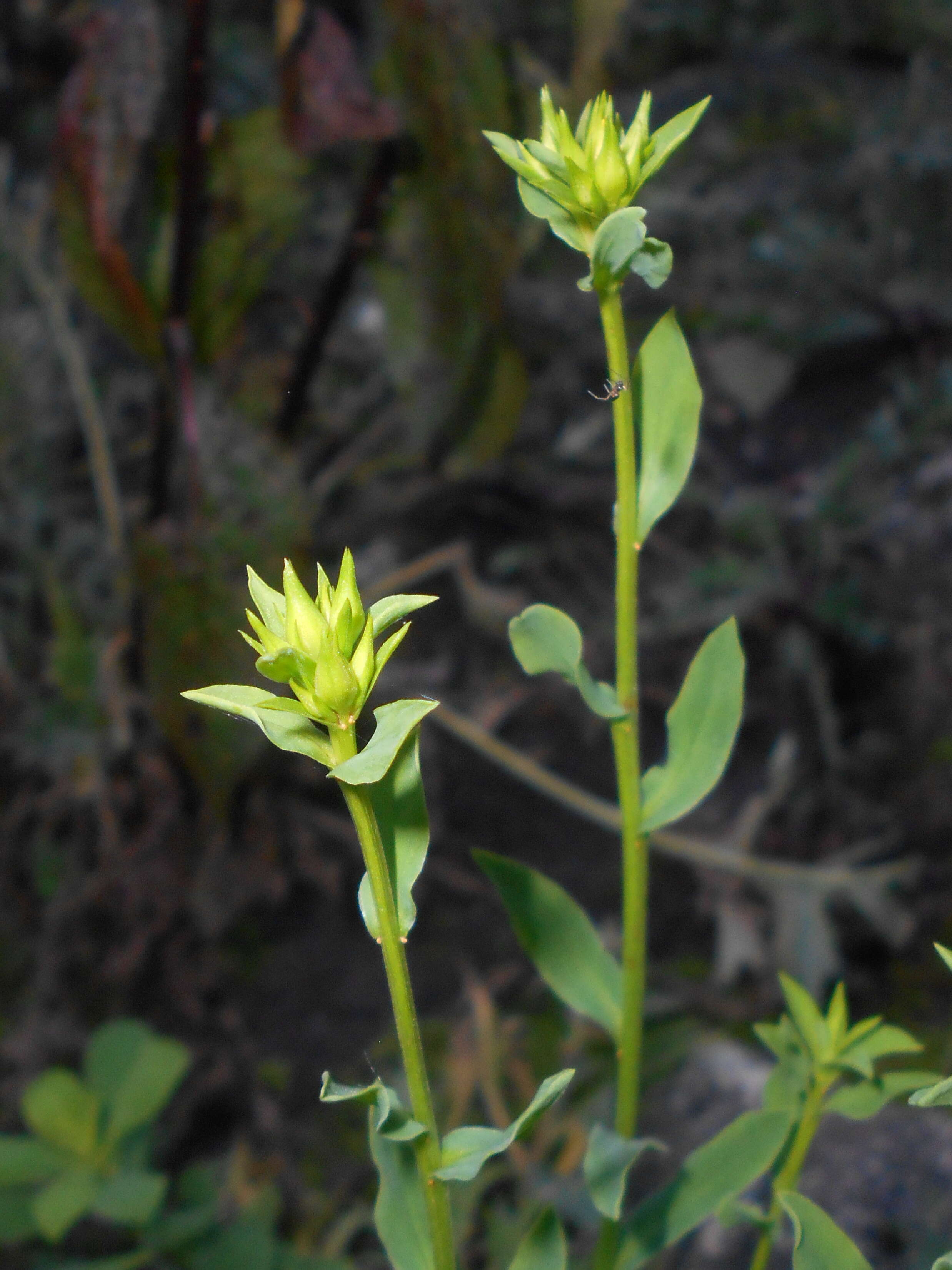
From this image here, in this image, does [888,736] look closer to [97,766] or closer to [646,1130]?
[646,1130]

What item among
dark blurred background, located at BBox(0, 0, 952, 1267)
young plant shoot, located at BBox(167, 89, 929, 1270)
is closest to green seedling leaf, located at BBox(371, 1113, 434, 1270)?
young plant shoot, located at BBox(167, 89, 929, 1270)

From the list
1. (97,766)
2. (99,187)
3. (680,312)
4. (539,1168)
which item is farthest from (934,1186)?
(680,312)

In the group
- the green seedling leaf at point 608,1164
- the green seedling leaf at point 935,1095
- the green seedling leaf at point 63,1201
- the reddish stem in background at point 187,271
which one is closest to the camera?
the green seedling leaf at point 935,1095

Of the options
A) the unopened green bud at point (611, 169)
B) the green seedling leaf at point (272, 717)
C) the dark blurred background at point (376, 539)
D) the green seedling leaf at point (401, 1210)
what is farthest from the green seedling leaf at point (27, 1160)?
the unopened green bud at point (611, 169)

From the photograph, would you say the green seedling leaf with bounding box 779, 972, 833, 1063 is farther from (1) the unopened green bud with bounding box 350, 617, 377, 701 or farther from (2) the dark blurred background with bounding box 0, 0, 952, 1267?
(2) the dark blurred background with bounding box 0, 0, 952, 1267

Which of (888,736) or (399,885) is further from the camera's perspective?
(888,736)

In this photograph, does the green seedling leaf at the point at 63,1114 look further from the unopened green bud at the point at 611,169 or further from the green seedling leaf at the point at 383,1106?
the unopened green bud at the point at 611,169

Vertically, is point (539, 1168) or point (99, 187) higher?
point (99, 187)
